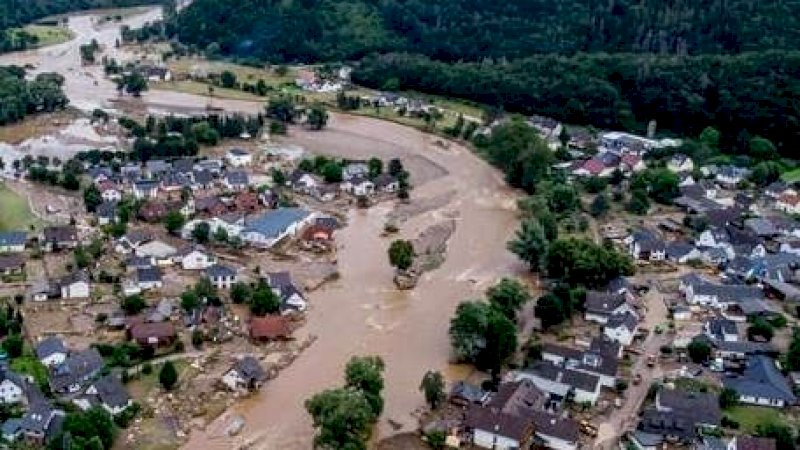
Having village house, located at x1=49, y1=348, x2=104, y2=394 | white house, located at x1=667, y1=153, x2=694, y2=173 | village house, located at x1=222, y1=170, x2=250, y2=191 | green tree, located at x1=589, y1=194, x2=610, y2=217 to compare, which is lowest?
village house, located at x1=49, y1=348, x2=104, y2=394

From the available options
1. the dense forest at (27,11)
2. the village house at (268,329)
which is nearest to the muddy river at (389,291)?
the village house at (268,329)

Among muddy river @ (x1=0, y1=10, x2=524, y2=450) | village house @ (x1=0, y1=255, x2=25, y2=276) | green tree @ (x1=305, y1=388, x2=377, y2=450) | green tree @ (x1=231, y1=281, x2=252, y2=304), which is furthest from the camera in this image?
village house @ (x1=0, y1=255, x2=25, y2=276)

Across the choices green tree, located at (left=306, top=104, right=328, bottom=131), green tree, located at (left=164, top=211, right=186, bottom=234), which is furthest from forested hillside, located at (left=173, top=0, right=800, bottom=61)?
green tree, located at (left=164, top=211, right=186, bottom=234)

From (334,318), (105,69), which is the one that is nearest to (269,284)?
(334,318)

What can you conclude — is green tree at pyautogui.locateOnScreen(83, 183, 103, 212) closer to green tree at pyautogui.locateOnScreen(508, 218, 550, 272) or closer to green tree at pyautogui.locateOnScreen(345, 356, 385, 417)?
green tree at pyautogui.locateOnScreen(508, 218, 550, 272)

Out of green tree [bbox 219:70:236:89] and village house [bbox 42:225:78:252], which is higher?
green tree [bbox 219:70:236:89]

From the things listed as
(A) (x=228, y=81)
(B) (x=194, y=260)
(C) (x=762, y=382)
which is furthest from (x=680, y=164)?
(A) (x=228, y=81)
